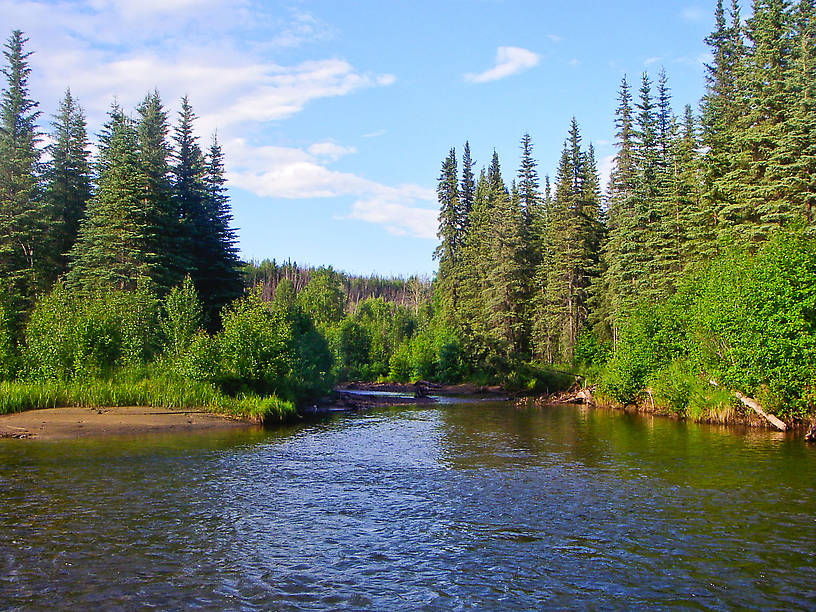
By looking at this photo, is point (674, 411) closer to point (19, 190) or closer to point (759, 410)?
point (759, 410)

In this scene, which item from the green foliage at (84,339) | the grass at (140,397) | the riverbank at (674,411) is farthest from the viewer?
the green foliage at (84,339)

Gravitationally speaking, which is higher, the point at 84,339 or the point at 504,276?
the point at 504,276

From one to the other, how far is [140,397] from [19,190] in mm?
29735

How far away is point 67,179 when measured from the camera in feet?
198

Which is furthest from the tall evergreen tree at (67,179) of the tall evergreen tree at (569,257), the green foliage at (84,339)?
the tall evergreen tree at (569,257)

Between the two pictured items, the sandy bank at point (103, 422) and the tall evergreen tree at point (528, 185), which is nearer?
the sandy bank at point (103, 422)

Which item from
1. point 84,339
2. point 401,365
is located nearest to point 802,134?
point 84,339

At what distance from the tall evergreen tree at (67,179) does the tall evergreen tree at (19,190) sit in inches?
58.0

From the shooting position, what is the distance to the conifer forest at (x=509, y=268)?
36.2 metres

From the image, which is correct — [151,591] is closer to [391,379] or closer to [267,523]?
[267,523]

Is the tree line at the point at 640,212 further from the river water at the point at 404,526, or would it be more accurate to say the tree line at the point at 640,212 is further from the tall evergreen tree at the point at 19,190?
the tall evergreen tree at the point at 19,190

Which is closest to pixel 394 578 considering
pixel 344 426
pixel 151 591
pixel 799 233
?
pixel 151 591

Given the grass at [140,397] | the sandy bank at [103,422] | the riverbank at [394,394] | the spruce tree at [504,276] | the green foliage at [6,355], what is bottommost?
the riverbank at [394,394]

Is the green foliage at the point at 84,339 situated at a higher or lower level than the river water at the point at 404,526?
higher
